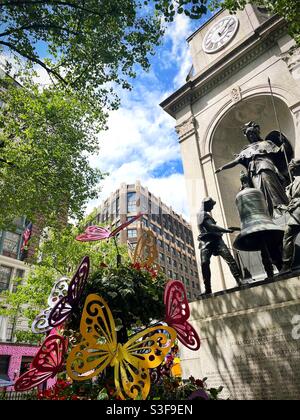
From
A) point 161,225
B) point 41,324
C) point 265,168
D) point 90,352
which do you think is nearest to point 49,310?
point 41,324

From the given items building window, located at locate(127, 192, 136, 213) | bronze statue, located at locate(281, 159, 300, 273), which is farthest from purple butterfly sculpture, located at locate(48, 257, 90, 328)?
building window, located at locate(127, 192, 136, 213)

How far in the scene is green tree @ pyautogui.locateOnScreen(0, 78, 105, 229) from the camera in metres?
12.1

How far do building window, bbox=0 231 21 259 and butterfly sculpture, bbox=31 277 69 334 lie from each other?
76.1 feet

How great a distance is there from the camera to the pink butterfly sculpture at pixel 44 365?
12.6 ft

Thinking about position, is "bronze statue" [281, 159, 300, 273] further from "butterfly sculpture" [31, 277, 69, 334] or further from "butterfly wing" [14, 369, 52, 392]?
"butterfly sculpture" [31, 277, 69, 334]

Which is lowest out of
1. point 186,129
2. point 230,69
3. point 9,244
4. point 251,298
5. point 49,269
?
point 251,298

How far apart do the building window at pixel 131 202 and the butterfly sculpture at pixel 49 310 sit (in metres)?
45.7

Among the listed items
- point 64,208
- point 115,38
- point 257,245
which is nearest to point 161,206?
point 64,208

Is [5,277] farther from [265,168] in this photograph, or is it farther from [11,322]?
[265,168]

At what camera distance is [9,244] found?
27672 millimetres

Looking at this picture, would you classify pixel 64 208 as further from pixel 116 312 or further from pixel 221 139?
pixel 116 312

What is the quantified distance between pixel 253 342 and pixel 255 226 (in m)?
2.07

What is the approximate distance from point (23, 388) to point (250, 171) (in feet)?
23.3

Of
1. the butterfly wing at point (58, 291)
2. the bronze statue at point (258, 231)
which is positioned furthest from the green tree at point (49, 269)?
the bronze statue at point (258, 231)
